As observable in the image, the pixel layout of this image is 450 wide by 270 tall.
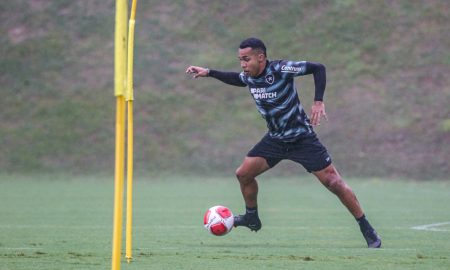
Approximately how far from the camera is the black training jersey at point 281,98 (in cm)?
1003

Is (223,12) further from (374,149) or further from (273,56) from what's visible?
(374,149)

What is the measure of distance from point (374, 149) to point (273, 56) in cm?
446

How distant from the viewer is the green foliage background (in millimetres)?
24000

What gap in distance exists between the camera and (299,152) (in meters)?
10.3

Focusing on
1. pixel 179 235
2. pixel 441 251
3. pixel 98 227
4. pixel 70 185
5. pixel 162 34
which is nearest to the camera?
pixel 441 251

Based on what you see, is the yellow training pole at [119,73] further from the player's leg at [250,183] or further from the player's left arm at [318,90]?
the player's leg at [250,183]

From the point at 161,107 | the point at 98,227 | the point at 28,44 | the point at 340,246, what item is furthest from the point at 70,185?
the point at 340,246

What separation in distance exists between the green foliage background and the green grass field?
2.09m

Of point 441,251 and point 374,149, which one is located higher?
point 374,149

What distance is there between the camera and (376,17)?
27.5m

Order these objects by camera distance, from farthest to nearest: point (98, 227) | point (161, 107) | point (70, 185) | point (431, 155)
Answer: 1. point (161, 107)
2. point (431, 155)
3. point (70, 185)
4. point (98, 227)

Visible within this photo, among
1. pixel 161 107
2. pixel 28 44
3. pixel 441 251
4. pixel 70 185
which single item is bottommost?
pixel 441 251

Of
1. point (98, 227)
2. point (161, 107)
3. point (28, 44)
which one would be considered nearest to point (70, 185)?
point (161, 107)

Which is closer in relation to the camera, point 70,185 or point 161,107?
point 70,185
